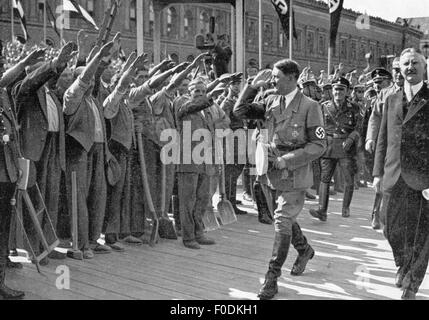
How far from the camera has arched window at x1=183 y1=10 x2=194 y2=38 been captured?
40.9 m

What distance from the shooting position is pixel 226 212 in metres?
8.63

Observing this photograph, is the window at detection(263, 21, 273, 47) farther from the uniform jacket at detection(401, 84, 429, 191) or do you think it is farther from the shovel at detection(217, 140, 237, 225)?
the uniform jacket at detection(401, 84, 429, 191)

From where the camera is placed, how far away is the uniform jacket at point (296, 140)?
17.0 feet

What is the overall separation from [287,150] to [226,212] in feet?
11.4

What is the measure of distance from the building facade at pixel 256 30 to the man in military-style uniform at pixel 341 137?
2376 cm

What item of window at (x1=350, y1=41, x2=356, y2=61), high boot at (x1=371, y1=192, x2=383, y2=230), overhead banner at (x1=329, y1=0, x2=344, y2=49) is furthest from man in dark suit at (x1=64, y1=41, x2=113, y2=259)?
window at (x1=350, y1=41, x2=356, y2=61)

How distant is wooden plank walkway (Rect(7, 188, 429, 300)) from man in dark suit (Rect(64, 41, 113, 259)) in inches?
14.3

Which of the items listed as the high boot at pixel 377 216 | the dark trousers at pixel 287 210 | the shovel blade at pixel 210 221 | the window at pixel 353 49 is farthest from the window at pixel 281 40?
the dark trousers at pixel 287 210

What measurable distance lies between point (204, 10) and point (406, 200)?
38502 mm

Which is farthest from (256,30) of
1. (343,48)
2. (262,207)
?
(262,207)

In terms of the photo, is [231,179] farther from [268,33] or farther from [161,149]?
[268,33]

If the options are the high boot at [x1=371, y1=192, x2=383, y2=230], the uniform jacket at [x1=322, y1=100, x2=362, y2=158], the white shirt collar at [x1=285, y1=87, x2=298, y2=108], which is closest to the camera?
the white shirt collar at [x1=285, y1=87, x2=298, y2=108]

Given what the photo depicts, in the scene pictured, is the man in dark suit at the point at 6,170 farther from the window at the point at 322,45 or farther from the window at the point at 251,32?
the window at the point at 322,45

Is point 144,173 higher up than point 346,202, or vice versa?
point 144,173
